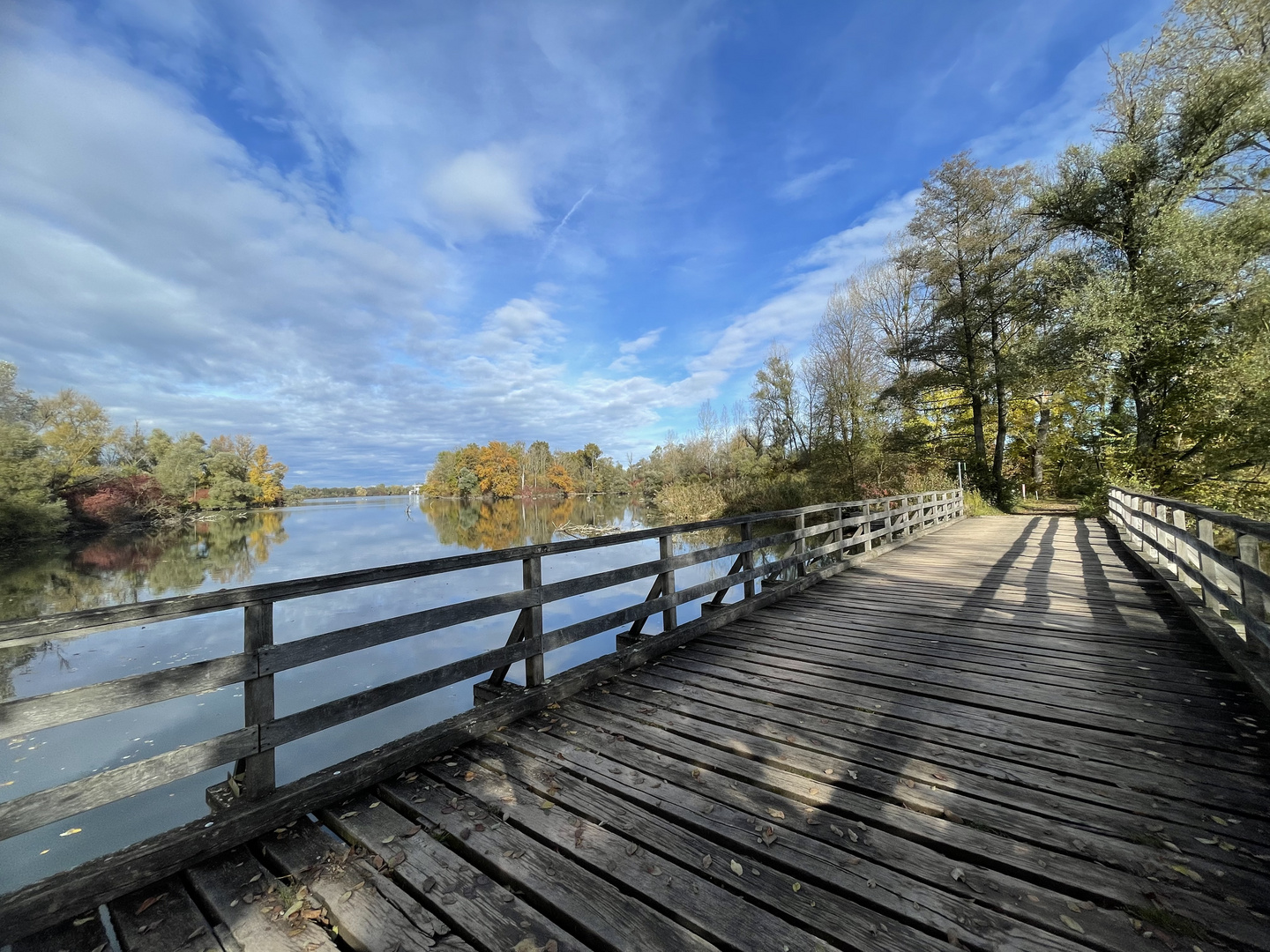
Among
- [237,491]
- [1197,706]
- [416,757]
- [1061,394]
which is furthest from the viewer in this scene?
[237,491]

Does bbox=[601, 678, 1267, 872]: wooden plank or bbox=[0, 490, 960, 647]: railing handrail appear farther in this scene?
bbox=[601, 678, 1267, 872]: wooden plank

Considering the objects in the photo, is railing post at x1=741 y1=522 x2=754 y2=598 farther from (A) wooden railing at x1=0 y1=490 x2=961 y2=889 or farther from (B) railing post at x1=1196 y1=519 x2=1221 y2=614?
(B) railing post at x1=1196 y1=519 x2=1221 y2=614

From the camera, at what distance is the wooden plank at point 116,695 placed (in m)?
1.67

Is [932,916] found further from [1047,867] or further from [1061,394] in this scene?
[1061,394]

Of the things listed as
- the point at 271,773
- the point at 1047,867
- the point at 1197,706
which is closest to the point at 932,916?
the point at 1047,867

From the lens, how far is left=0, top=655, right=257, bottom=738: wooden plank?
5.47 ft


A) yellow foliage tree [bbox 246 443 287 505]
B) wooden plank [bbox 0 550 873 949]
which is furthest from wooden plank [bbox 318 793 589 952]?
yellow foliage tree [bbox 246 443 287 505]

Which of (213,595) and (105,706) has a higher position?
(213,595)

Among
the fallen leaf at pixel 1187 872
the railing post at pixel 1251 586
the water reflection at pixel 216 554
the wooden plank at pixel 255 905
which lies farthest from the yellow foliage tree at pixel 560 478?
the fallen leaf at pixel 1187 872

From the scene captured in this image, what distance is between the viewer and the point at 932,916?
5.23 feet

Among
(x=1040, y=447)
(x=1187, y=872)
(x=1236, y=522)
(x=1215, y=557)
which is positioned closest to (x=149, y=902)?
(x=1187, y=872)

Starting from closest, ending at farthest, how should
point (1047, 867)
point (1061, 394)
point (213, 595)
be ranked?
point (1047, 867)
point (213, 595)
point (1061, 394)

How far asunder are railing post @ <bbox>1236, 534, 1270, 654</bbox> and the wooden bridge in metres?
0.02

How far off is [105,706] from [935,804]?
328cm
